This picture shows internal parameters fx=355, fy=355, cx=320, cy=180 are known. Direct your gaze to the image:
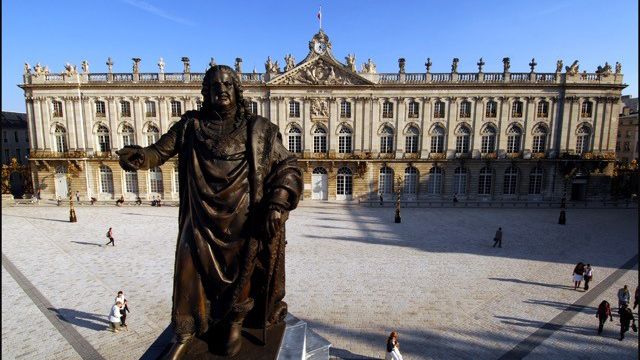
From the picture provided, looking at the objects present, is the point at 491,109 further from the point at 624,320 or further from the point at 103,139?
the point at 103,139

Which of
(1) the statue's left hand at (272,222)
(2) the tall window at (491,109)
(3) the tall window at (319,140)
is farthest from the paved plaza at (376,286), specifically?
(2) the tall window at (491,109)

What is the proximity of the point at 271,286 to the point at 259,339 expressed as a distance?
626 millimetres

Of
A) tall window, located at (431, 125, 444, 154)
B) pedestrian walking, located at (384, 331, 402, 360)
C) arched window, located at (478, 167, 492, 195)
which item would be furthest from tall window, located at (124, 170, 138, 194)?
arched window, located at (478, 167, 492, 195)

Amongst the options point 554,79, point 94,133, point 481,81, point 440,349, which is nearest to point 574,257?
point 440,349

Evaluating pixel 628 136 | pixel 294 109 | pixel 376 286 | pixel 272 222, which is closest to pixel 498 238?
pixel 376 286

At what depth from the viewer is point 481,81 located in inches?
1303

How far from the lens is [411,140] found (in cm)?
3444

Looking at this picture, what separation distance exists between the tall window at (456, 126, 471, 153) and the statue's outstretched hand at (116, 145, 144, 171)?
33772mm

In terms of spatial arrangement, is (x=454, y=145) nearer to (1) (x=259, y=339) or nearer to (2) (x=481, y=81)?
(2) (x=481, y=81)

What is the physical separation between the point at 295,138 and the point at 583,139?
27.6m

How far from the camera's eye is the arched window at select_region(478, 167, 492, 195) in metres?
34.3

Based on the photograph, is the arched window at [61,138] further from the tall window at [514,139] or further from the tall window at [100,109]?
the tall window at [514,139]

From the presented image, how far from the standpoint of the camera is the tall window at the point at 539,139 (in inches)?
1330

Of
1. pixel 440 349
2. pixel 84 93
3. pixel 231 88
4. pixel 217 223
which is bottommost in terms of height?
pixel 440 349
